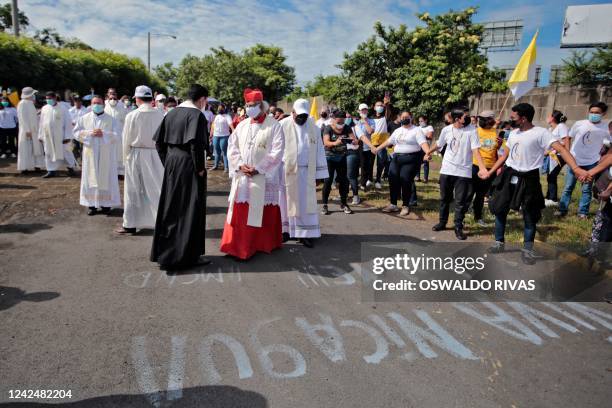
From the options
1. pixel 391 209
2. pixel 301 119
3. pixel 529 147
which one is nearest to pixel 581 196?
pixel 391 209

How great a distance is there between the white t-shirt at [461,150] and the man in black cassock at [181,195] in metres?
3.77

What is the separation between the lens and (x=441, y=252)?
622 centimetres

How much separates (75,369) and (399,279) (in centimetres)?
340

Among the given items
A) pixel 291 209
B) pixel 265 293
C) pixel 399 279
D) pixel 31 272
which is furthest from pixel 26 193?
pixel 399 279

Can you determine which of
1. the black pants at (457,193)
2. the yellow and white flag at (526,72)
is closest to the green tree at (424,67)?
the yellow and white flag at (526,72)

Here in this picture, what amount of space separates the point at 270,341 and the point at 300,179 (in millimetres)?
3205

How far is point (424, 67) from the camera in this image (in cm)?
1997

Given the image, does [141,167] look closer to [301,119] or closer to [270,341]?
[301,119]

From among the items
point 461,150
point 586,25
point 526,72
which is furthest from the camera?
point 586,25

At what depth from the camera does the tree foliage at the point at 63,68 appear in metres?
18.9

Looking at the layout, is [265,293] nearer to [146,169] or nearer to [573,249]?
[146,169]

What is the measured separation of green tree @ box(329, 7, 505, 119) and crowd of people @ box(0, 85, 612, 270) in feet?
35.3

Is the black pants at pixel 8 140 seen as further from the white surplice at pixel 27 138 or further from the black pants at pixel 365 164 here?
the black pants at pixel 365 164

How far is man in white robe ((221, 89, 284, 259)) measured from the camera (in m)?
5.54
